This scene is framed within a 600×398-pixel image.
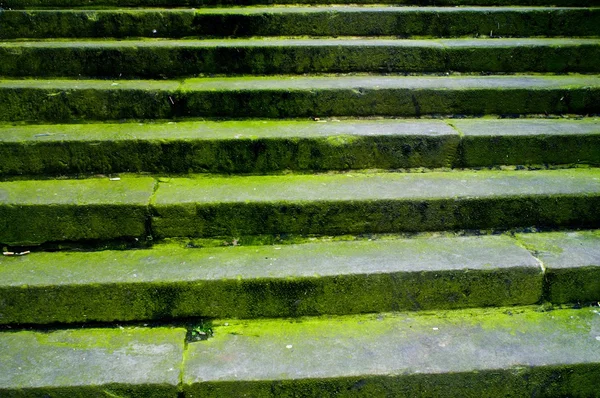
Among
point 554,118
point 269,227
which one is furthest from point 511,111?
point 269,227

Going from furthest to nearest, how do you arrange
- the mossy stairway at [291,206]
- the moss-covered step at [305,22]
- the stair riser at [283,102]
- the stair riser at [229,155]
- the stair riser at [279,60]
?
the moss-covered step at [305,22] → the stair riser at [279,60] → the stair riser at [283,102] → the stair riser at [229,155] → the mossy stairway at [291,206]

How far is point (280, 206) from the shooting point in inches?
105

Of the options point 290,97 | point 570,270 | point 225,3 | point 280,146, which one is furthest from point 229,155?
point 570,270

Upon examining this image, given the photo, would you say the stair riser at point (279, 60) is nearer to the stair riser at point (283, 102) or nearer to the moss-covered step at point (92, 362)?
the stair riser at point (283, 102)

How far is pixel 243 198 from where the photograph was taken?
2.70 metres

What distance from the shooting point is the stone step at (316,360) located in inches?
83.9

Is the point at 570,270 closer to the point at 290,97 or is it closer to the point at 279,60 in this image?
the point at 290,97

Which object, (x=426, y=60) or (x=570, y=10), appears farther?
(x=570, y=10)

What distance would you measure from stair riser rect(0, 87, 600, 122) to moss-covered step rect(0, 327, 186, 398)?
1.49m

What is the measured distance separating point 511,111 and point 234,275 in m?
2.28

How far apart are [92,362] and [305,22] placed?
9.25ft

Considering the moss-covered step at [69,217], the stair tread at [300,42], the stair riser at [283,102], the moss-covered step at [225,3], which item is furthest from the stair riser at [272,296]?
the moss-covered step at [225,3]

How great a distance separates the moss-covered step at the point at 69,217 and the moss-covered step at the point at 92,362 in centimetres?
52

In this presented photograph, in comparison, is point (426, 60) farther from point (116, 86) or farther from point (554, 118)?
point (116, 86)
